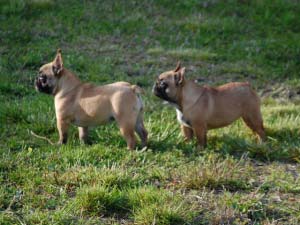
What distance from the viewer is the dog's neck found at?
7859mm

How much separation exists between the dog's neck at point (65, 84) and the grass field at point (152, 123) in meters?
0.52

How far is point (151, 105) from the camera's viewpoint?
952 centimetres

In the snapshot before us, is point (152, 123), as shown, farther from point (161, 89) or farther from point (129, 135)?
point (129, 135)

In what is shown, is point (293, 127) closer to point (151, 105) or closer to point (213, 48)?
point (151, 105)

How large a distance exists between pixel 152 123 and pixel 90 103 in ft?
3.70

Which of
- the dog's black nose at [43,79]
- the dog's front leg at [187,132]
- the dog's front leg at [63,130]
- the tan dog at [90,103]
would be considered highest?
the dog's black nose at [43,79]

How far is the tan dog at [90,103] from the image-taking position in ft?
24.0

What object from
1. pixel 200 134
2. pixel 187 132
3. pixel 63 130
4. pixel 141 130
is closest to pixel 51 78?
pixel 63 130

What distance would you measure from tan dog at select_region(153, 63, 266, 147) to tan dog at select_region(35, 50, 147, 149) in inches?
20.5

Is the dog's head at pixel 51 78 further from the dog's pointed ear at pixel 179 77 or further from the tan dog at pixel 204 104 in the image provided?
the dog's pointed ear at pixel 179 77

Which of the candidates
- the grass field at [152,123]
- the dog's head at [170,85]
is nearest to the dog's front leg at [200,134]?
the grass field at [152,123]

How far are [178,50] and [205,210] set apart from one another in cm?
665

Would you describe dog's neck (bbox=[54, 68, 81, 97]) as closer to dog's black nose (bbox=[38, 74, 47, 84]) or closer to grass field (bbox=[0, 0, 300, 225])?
dog's black nose (bbox=[38, 74, 47, 84])

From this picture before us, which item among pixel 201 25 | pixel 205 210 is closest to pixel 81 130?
pixel 205 210
